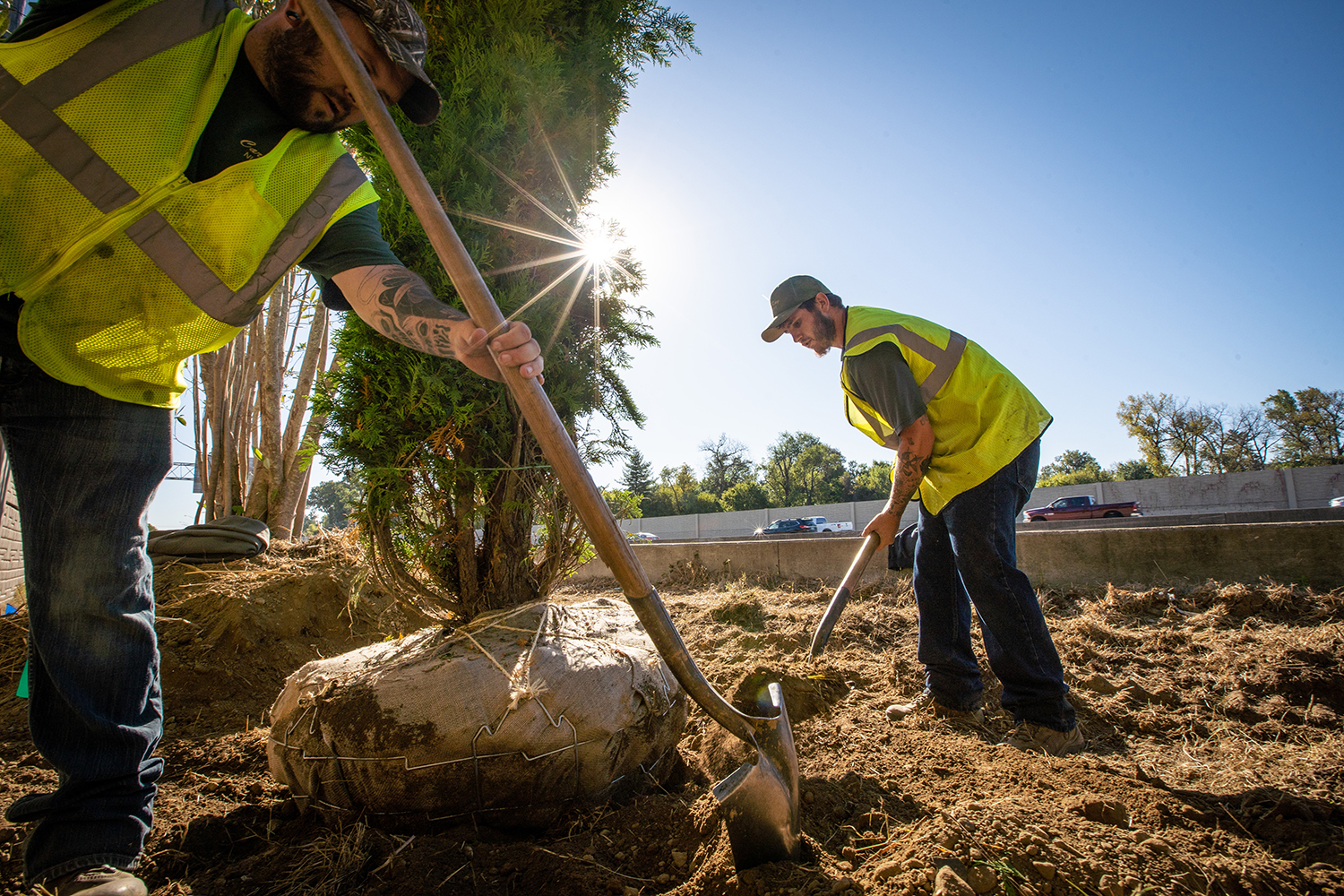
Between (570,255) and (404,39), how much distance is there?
1.19 metres

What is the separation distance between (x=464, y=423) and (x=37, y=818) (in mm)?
1510

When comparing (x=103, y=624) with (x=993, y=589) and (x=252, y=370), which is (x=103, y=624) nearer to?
(x=993, y=589)

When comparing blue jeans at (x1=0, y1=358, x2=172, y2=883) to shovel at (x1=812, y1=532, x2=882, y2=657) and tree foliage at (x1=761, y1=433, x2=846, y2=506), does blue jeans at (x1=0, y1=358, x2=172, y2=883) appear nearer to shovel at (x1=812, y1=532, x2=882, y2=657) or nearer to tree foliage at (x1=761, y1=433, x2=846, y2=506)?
shovel at (x1=812, y1=532, x2=882, y2=657)

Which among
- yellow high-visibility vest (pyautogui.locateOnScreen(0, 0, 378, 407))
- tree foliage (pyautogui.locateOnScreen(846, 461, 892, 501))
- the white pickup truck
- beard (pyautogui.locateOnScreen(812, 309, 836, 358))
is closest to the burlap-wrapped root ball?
yellow high-visibility vest (pyautogui.locateOnScreen(0, 0, 378, 407))

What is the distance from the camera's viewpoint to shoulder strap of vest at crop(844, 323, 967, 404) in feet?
8.30

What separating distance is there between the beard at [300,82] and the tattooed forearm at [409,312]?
0.41 m

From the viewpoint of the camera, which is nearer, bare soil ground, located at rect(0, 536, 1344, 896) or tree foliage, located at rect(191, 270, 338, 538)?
bare soil ground, located at rect(0, 536, 1344, 896)

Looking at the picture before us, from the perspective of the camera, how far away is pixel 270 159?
→ 1496mm

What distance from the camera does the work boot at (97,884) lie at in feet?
3.83

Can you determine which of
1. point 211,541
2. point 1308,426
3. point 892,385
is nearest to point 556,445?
point 892,385

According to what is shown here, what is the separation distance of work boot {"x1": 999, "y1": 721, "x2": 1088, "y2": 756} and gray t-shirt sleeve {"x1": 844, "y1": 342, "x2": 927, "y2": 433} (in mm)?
1231

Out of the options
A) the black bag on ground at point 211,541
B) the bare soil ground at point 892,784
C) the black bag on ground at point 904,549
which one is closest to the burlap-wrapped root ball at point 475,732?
the bare soil ground at point 892,784

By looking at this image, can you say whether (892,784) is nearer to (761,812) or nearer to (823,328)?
(761,812)

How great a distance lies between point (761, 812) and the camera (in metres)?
1.41
